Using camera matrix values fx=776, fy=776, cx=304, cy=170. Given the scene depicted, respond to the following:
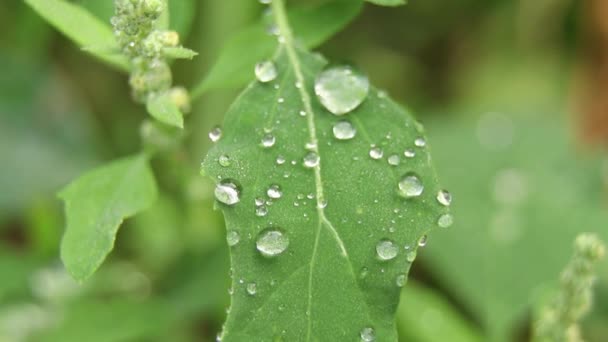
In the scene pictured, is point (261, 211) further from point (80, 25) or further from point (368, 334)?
point (80, 25)

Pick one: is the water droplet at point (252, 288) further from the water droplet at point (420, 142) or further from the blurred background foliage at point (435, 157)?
the blurred background foliage at point (435, 157)

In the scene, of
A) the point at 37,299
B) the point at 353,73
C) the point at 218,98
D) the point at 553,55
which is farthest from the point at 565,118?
the point at 37,299

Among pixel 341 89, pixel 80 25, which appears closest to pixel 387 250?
pixel 341 89

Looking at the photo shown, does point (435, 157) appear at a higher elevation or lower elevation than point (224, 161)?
lower

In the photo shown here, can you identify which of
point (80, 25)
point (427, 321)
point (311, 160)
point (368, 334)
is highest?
point (80, 25)

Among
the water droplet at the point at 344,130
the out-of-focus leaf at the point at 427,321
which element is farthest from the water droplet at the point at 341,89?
the out-of-focus leaf at the point at 427,321

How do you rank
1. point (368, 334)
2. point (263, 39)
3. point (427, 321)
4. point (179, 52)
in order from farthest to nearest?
point (427, 321) → point (263, 39) → point (179, 52) → point (368, 334)

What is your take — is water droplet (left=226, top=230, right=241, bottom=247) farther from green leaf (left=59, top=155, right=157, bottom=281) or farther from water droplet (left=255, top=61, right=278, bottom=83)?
water droplet (left=255, top=61, right=278, bottom=83)

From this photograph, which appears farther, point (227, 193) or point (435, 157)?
point (435, 157)
